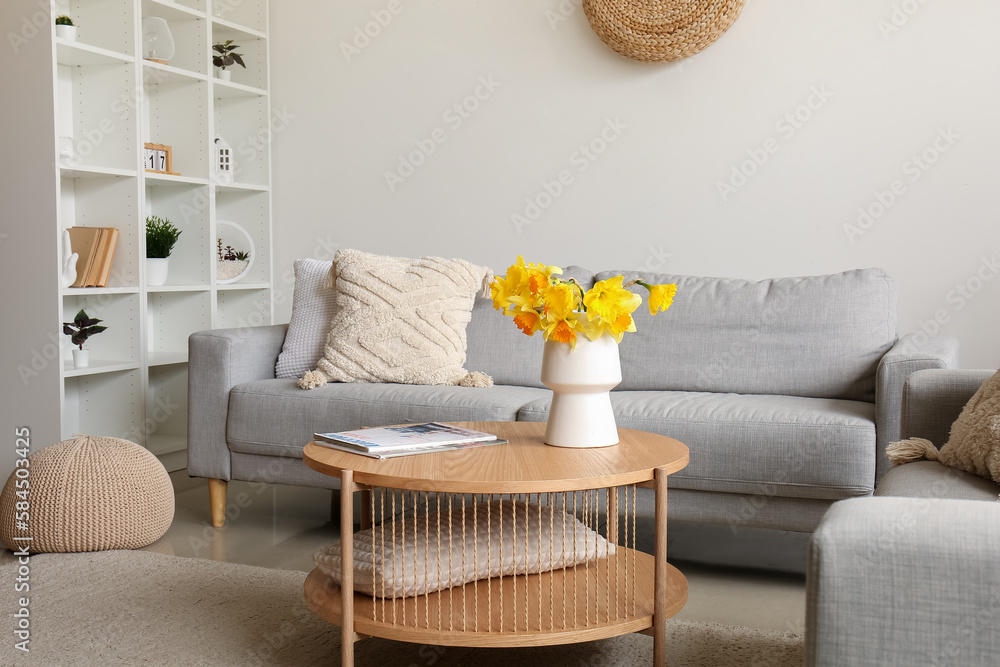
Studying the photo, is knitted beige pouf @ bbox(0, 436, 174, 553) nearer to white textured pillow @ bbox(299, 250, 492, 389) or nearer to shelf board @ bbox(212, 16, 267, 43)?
white textured pillow @ bbox(299, 250, 492, 389)

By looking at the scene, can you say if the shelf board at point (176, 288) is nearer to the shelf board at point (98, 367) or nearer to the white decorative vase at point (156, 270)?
the white decorative vase at point (156, 270)

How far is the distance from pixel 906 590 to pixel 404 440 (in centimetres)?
101

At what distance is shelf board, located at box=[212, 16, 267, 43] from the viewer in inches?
147

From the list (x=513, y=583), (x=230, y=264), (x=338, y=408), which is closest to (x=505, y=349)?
(x=338, y=408)

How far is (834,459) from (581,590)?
0.82 metres

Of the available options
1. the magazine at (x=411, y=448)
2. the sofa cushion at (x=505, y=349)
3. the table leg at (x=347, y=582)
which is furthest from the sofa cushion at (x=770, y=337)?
the table leg at (x=347, y=582)

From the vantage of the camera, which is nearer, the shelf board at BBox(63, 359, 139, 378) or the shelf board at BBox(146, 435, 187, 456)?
the shelf board at BBox(63, 359, 139, 378)

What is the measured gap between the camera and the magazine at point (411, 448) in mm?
1603

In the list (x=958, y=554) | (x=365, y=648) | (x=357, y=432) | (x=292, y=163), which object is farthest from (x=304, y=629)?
(x=292, y=163)

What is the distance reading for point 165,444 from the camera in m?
3.62

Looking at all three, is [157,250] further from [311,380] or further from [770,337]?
[770,337]

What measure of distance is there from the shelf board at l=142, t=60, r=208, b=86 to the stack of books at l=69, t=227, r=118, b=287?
677mm

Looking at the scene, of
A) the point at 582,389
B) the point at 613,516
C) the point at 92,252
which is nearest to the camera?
the point at 582,389

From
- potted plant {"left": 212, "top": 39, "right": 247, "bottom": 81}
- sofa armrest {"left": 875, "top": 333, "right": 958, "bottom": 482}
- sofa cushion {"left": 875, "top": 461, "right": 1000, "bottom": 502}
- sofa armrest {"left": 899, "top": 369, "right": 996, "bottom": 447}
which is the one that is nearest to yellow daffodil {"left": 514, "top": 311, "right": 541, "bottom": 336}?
sofa cushion {"left": 875, "top": 461, "right": 1000, "bottom": 502}
